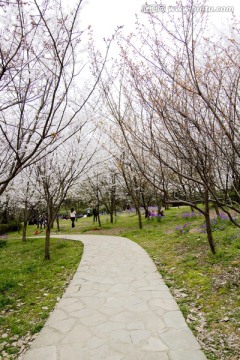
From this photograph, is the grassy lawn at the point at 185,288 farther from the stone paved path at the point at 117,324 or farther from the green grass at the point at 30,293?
the stone paved path at the point at 117,324

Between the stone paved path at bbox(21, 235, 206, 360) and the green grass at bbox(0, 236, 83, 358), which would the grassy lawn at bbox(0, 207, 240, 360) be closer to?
the green grass at bbox(0, 236, 83, 358)

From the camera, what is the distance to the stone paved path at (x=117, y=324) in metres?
3.49

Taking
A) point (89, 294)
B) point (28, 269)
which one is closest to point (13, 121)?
point (28, 269)

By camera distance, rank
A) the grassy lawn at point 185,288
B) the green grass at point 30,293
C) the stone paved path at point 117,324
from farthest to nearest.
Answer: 1. the green grass at point 30,293
2. the grassy lawn at point 185,288
3. the stone paved path at point 117,324

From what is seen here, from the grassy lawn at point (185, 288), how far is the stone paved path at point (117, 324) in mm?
259

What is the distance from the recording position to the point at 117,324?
13.9ft

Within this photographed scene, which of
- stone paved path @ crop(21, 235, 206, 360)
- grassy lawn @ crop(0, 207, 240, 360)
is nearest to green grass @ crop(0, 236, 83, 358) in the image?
grassy lawn @ crop(0, 207, 240, 360)

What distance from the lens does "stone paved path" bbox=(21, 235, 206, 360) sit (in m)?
3.49

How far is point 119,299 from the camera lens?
526cm

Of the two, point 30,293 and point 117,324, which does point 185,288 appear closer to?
point 117,324

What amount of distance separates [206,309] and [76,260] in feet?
17.4

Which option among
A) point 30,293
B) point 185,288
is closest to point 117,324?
point 185,288

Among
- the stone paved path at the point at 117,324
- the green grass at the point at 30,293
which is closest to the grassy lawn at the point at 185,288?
the green grass at the point at 30,293

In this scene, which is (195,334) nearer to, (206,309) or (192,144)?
(206,309)
